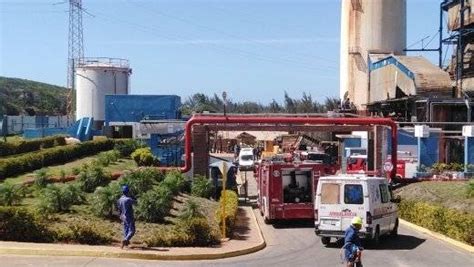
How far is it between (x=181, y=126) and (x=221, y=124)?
15582mm

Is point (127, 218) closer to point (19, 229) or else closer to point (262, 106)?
point (19, 229)

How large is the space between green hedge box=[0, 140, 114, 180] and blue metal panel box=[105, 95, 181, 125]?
11409mm

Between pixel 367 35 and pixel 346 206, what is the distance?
48.3m

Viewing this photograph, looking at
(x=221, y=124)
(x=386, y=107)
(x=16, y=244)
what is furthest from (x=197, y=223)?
(x=386, y=107)

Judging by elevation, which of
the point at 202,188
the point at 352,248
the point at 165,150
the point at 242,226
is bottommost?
the point at 242,226

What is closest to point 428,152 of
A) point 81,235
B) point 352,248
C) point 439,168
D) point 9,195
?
point 439,168

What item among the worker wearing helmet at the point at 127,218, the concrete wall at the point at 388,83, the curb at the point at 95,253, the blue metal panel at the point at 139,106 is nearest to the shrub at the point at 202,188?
the curb at the point at 95,253

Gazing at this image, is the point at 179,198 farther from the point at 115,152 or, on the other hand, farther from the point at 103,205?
the point at 115,152

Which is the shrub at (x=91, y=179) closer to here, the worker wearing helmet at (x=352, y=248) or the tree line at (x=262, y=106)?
the worker wearing helmet at (x=352, y=248)

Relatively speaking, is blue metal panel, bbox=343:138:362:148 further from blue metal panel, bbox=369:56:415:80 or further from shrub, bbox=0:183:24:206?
shrub, bbox=0:183:24:206

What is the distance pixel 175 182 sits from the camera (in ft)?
101

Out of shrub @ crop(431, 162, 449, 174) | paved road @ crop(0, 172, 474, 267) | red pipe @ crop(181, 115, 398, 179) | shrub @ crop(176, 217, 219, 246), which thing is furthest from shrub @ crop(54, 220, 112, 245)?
shrub @ crop(431, 162, 449, 174)

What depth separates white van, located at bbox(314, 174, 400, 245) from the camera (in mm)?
20438

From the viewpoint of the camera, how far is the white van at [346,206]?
20.4 metres
